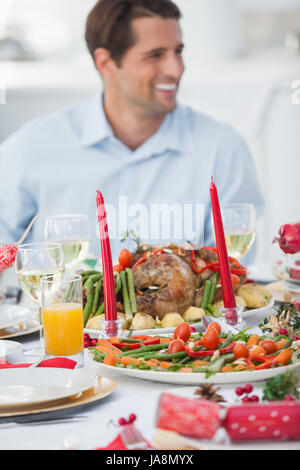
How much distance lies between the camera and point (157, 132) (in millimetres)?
2764

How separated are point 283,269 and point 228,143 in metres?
1.65

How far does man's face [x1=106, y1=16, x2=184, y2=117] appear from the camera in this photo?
105 inches

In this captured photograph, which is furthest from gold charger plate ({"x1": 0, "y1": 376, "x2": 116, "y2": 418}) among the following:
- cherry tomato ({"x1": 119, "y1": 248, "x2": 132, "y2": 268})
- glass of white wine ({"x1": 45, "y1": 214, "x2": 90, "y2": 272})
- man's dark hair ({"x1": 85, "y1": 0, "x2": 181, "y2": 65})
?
man's dark hair ({"x1": 85, "y1": 0, "x2": 181, "y2": 65})

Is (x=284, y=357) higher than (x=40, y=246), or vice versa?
(x=40, y=246)

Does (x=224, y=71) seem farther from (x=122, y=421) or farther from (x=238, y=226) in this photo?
(x=122, y=421)

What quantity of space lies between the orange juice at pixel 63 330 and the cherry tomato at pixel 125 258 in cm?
20

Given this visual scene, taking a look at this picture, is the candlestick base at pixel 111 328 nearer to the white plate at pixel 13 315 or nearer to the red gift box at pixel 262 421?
the white plate at pixel 13 315

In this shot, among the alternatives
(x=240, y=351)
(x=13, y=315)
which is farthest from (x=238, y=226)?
(x=240, y=351)

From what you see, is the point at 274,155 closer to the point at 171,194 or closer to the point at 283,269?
the point at 171,194

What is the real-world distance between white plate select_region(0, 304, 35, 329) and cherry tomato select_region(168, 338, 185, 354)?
37 centimetres

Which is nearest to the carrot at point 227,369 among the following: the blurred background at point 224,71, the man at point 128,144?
the man at point 128,144

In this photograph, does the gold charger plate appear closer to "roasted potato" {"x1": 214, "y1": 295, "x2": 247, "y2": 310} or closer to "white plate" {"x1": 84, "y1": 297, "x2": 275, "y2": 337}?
"white plate" {"x1": 84, "y1": 297, "x2": 275, "y2": 337}

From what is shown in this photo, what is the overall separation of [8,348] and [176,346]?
0.86 feet

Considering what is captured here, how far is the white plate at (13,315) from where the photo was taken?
1083 mm
